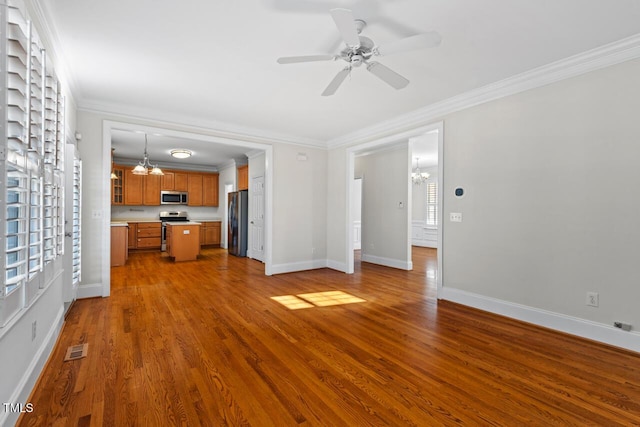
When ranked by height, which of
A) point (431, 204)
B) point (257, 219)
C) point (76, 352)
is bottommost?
point (76, 352)

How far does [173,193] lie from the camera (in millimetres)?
9180

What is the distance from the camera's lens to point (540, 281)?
3.21 metres

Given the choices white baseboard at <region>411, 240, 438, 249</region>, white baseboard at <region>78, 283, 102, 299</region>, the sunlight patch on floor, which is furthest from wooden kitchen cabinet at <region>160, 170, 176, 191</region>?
white baseboard at <region>411, 240, 438, 249</region>

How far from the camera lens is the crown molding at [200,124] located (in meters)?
4.22

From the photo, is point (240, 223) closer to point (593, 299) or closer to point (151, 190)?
point (151, 190)

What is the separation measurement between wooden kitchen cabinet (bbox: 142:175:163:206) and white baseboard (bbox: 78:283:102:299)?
205 inches

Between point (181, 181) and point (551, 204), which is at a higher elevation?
point (181, 181)

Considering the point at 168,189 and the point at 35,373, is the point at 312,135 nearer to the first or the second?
the point at 35,373

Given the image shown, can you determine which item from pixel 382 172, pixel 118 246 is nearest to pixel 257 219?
pixel 118 246

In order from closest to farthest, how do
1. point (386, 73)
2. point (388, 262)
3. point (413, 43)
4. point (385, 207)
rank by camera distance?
1. point (413, 43)
2. point (386, 73)
3. point (388, 262)
4. point (385, 207)

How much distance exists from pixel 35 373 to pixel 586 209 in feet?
15.4

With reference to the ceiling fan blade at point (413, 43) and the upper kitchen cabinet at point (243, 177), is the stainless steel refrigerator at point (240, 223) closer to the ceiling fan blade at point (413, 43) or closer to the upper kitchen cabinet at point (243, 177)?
the upper kitchen cabinet at point (243, 177)

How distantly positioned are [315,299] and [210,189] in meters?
6.90

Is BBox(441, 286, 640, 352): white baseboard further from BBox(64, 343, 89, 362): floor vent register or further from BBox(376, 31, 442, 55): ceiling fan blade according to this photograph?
BBox(64, 343, 89, 362): floor vent register
